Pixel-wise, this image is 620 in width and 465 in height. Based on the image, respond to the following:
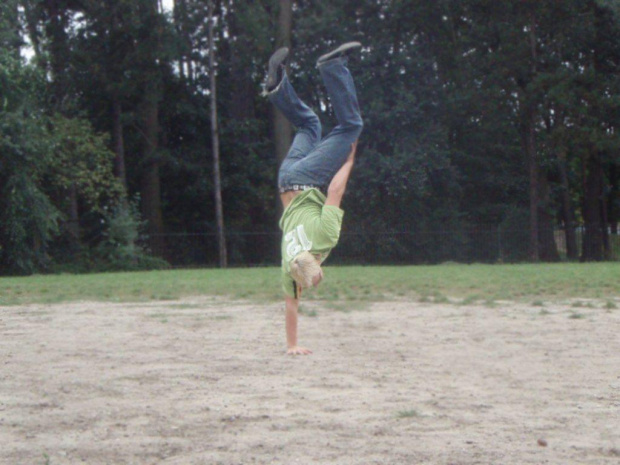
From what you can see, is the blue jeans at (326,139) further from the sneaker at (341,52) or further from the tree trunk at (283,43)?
the tree trunk at (283,43)

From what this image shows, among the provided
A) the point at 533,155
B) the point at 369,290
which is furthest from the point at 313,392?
the point at 533,155

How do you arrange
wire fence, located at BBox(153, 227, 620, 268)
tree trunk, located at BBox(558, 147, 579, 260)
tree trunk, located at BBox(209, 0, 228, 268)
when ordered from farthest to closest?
1. tree trunk, located at BBox(558, 147, 579, 260)
2. wire fence, located at BBox(153, 227, 620, 268)
3. tree trunk, located at BBox(209, 0, 228, 268)

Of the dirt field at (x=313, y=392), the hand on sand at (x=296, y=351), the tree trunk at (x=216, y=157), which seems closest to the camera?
the dirt field at (x=313, y=392)

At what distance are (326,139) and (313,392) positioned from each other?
A: 8.02 feet

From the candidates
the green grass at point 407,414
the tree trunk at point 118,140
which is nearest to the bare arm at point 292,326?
the green grass at point 407,414

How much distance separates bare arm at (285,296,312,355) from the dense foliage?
2508cm

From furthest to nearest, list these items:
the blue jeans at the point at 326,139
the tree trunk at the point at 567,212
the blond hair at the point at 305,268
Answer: the tree trunk at the point at 567,212, the blue jeans at the point at 326,139, the blond hair at the point at 305,268

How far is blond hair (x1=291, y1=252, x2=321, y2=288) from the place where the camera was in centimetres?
720

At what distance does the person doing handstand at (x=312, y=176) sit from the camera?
293 inches

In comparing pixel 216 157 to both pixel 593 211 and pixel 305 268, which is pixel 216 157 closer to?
pixel 593 211

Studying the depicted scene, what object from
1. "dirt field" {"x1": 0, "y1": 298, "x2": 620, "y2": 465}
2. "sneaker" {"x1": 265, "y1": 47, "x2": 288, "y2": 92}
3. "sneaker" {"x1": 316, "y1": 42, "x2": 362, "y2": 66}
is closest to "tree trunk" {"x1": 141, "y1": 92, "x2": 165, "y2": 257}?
"dirt field" {"x1": 0, "y1": 298, "x2": 620, "y2": 465}

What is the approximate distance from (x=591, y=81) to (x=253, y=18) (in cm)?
1402

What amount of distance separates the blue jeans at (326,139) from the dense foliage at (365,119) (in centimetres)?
2502

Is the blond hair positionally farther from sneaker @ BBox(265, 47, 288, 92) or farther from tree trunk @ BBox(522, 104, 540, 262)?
tree trunk @ BBox(522, 104, 540, 262)
